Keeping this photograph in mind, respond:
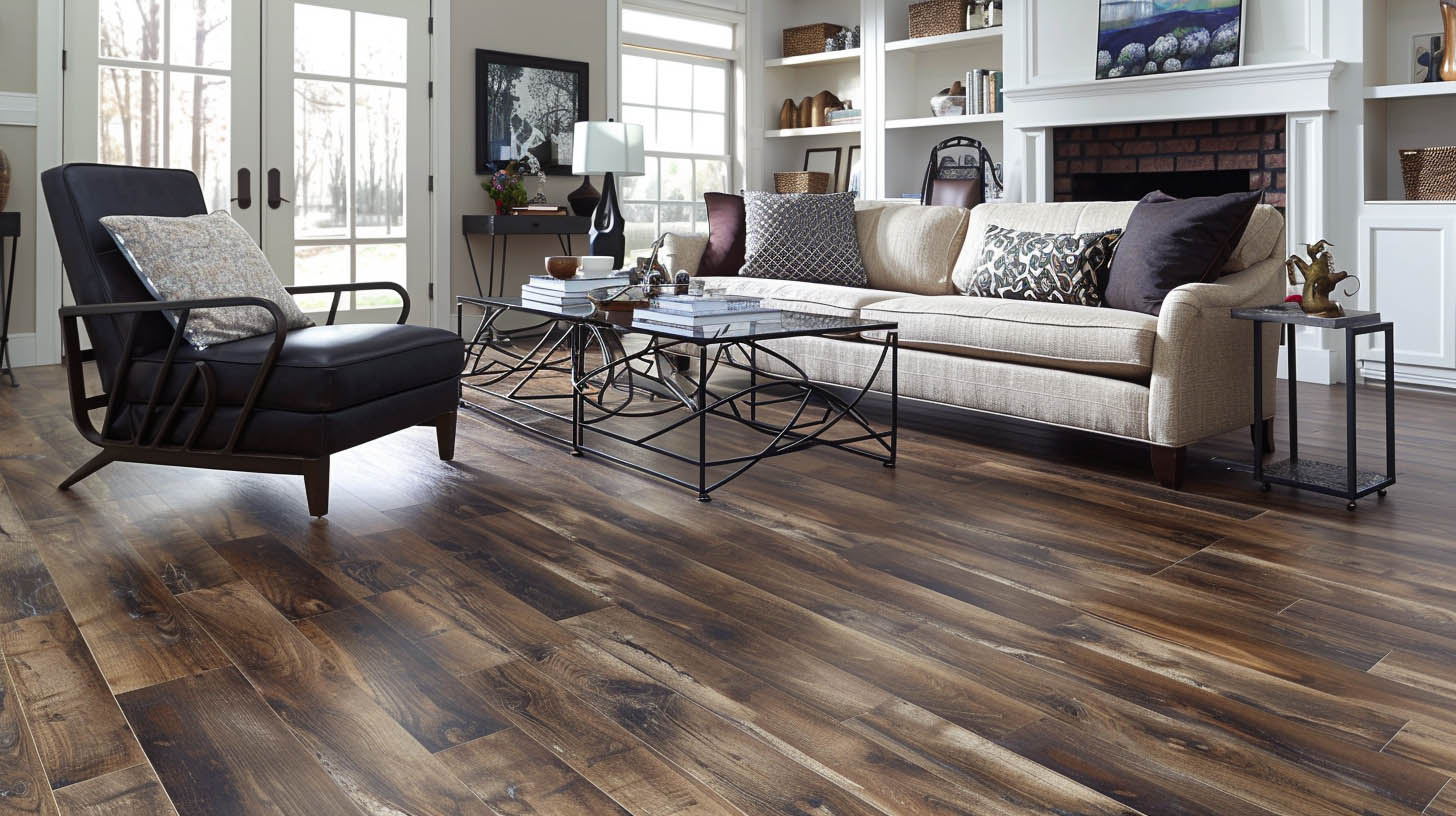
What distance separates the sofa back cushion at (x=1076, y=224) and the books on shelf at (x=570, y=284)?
4.81ft

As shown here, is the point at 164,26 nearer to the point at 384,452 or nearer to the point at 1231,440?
the point at 384,452

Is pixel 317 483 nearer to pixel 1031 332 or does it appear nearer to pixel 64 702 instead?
pixel 64 702

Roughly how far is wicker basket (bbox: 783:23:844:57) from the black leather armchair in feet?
17.9

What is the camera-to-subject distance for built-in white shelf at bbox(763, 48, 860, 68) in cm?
762

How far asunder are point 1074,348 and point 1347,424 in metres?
0.79

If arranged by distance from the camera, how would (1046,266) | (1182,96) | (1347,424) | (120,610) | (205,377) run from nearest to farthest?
(120,610)
(205,377)
(1347,424)
(1046,266)
(1182,96)

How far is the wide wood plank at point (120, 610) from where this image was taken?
194 centimetres

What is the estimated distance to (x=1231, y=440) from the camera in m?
3.89

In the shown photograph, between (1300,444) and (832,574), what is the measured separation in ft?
7.23

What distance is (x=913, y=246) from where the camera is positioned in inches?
185

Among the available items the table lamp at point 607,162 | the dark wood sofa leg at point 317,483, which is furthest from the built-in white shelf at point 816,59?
the dark wood sofa leg at point 317,483

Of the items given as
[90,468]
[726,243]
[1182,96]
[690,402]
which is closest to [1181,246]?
[690,402]

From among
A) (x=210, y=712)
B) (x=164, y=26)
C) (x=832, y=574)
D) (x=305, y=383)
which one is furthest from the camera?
(x=164, y=26)

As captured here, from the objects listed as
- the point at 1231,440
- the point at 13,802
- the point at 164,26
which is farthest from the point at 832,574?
the point at 164,26
